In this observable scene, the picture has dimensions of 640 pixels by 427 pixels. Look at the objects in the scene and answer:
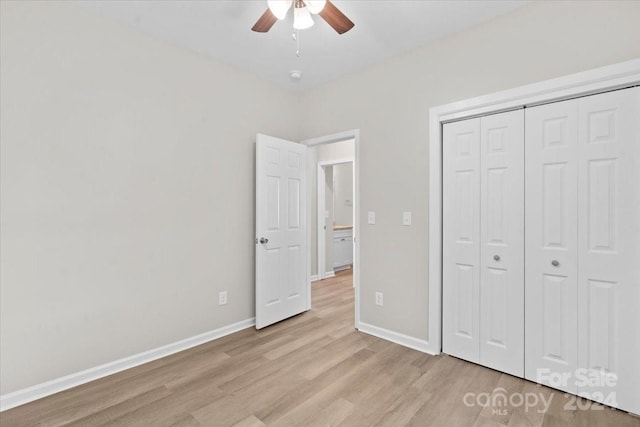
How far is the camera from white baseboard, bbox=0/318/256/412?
6.57 feet

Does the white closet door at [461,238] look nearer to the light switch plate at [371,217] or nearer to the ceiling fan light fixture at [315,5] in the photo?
the light switch plate at [371,217]

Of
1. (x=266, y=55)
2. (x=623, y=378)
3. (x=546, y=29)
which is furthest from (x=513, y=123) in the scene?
(x=266, y=55)

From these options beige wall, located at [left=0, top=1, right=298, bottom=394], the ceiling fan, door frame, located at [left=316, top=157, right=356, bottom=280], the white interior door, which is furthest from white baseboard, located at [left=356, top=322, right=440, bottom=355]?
the ceiling fan

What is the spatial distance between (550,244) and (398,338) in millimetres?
1506

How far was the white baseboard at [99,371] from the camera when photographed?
6.57 feet

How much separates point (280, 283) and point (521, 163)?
2559 millimetres

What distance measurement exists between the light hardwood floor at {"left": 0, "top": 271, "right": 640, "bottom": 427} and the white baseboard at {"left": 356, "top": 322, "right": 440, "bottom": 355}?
8 centimetres

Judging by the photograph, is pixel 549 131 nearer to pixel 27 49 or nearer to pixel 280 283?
pixel 280 283

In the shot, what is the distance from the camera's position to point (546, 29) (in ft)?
7.11

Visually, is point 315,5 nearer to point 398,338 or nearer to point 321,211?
point 398,338

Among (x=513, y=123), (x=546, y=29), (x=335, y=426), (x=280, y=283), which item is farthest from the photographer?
(x=280, y=283)

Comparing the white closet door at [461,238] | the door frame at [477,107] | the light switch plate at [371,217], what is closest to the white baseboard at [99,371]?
the light switch plate at [371,217]

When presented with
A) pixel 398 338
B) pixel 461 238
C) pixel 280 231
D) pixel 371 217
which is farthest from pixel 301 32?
pixel 398 338

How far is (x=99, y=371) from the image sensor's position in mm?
2322
